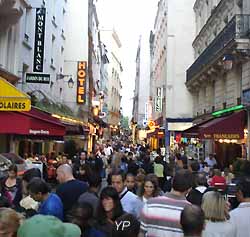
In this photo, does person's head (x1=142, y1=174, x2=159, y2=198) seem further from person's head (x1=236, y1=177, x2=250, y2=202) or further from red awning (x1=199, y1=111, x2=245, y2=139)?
red awning (x1=199, y1=111, x2=245, y2=139)

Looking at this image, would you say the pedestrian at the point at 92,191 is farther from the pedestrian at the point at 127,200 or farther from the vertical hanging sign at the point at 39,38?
the vertical hanging sign at the point at 39,38

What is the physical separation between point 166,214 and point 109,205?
89 centimetres

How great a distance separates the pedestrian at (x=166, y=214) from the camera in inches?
208

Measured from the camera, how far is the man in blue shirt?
6.29m

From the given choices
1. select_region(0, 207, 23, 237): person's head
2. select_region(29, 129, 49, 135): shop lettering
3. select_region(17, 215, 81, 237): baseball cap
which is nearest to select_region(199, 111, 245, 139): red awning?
select_region(29, 129, 49, 135): shop lettering

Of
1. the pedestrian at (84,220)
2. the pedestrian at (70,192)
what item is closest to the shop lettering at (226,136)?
the pedestrian at (70,192)

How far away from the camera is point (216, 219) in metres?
5.31

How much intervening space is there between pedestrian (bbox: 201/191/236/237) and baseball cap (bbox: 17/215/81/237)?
194 centimetres

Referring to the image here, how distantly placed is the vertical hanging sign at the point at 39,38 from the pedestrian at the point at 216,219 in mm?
15864

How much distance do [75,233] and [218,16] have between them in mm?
24589

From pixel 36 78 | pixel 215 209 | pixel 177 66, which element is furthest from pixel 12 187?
pixel 177 66

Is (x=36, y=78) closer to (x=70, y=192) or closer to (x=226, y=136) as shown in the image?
(x=226, y=136)

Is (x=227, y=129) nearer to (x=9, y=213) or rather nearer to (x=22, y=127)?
(x=22, y=127)

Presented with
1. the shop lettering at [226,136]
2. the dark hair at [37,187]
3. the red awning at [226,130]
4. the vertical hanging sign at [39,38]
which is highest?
the vertical hanging sign at [39,38]
